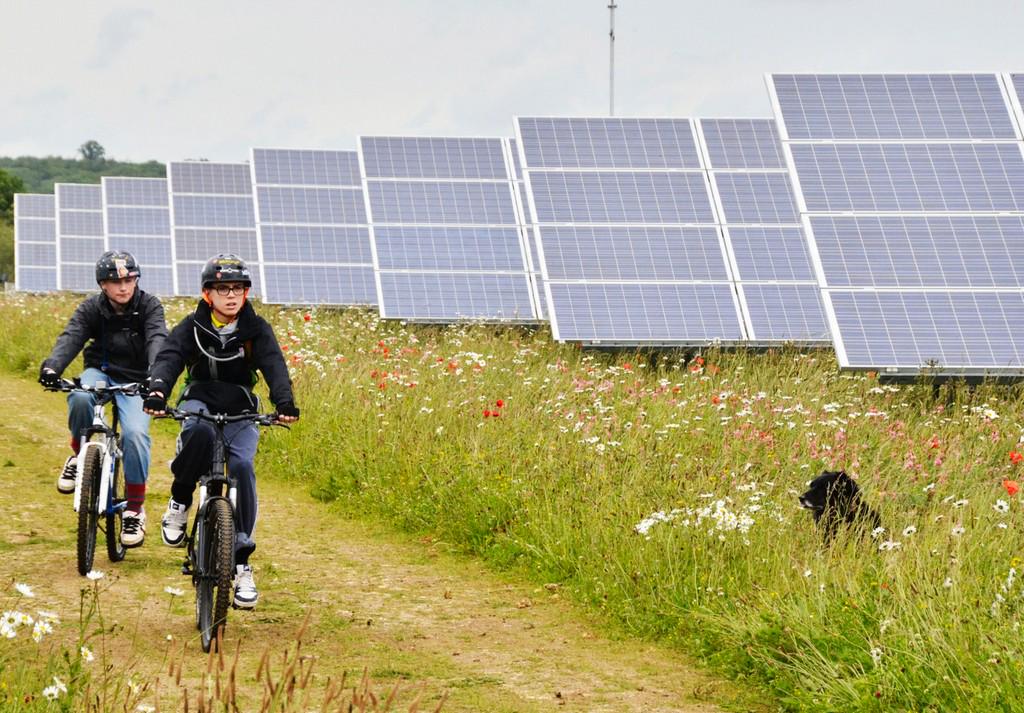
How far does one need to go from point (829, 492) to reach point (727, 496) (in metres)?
0.58

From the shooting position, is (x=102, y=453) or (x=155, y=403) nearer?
(x=155, y=403)

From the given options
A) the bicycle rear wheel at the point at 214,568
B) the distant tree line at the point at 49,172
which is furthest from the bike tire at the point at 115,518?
the distant tree line at the point at 49,172

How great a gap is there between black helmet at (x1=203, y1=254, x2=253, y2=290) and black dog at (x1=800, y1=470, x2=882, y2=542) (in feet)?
11.3

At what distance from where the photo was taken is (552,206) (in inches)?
732

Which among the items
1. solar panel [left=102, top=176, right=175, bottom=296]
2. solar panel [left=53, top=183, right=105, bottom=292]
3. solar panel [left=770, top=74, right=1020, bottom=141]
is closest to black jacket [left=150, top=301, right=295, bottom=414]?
solar panel [left=770, top=74, right=1020, bottom=141]

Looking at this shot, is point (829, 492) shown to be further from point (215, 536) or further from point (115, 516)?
point (115, 516)

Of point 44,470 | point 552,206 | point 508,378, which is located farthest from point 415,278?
point 44,470

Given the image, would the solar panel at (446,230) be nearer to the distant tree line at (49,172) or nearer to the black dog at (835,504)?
the black dog at (835,504)

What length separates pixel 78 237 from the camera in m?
46.3

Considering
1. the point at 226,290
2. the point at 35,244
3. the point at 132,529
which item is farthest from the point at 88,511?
the point at 35,244

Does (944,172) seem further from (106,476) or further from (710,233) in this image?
(106,476)

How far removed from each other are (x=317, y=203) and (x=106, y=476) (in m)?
23.5

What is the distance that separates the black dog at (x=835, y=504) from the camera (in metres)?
7.32

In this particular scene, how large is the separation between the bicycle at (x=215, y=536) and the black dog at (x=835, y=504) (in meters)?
3.10
